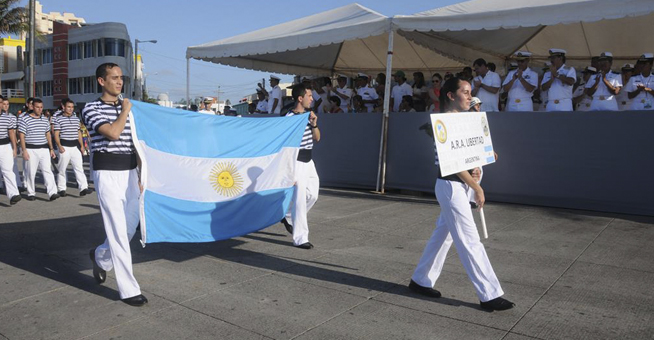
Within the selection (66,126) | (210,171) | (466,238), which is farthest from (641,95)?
(66,126)

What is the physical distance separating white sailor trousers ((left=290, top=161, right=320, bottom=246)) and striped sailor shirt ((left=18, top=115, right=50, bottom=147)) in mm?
6895

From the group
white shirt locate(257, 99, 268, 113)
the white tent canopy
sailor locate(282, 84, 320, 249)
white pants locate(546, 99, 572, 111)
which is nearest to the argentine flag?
sailor locate(282, 84, 320, 249)

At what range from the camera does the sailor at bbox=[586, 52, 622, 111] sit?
9.11 meters

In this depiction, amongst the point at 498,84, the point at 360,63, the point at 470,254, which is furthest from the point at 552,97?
the point at 360,63

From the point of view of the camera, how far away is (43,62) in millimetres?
60781

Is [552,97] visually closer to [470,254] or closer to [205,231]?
[470,254]

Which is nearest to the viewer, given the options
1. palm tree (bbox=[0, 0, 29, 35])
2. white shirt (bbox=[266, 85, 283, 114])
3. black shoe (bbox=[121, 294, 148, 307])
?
black shoe (bbox=[121, 294, 148, 307])

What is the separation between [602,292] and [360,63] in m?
13.4

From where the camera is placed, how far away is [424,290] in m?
4.74

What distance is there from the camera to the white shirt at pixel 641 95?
354 inches

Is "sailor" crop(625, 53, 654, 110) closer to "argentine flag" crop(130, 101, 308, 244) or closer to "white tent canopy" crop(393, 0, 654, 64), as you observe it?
"white tent canopy" crop(393, 0, 654, 64)

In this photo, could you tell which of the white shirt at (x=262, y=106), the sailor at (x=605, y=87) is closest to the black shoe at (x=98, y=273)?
the sailor at (x=605, y=87)

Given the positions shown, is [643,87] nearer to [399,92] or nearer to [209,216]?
[399,92]

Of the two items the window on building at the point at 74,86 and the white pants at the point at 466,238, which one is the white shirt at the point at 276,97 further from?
the window on building at the point at 74,86
